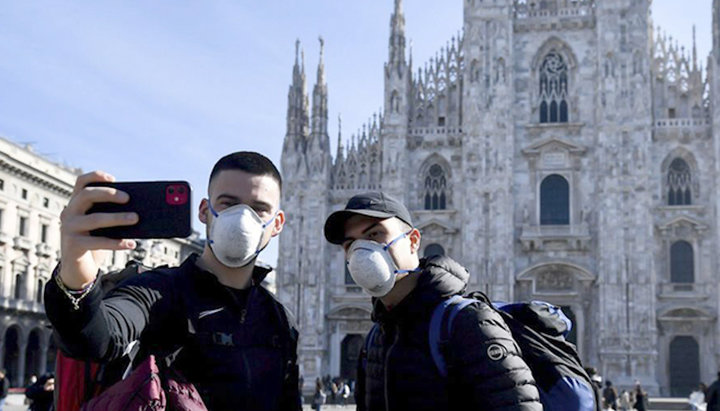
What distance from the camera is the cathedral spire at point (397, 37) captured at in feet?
108

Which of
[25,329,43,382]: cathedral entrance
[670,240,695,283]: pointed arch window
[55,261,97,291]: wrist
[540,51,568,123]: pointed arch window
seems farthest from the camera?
[25,329,43,382]: cathedral entrance

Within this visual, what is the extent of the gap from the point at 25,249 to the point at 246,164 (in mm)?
33594

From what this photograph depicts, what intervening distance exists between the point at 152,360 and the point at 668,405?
2536 cm

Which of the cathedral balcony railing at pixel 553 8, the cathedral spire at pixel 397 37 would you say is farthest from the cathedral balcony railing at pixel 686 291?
the cathedral spire at pixel 397 37

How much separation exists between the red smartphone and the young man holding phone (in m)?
0.29

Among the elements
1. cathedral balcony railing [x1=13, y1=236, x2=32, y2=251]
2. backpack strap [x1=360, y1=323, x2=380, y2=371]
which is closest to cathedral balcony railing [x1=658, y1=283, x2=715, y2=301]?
cathedral balcony railing [x1=13, y1=236, x2=32, y2=251]

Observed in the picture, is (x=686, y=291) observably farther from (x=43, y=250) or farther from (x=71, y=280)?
(x=71, y=280)

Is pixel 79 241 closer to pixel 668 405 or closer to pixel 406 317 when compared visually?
pixel 406 317

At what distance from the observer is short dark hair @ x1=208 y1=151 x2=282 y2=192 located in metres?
A: 3.19

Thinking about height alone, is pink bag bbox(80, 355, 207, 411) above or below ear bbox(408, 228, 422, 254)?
below

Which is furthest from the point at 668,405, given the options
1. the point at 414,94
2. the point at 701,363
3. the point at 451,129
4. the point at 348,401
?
the point at 414,94

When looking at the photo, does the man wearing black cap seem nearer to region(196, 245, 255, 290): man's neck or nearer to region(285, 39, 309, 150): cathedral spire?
region(196, 245, 255, 290): man's neck

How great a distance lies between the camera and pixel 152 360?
2592 mm

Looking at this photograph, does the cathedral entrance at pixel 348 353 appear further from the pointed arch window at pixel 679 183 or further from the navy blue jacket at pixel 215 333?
the navy blue jacket at pixel 215 333
